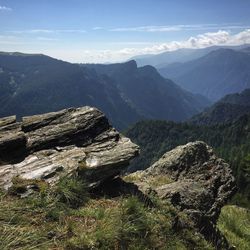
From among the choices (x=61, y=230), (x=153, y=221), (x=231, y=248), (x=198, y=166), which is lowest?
(x=231, y=248)

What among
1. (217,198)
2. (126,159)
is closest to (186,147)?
(217,198)

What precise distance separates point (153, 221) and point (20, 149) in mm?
7289

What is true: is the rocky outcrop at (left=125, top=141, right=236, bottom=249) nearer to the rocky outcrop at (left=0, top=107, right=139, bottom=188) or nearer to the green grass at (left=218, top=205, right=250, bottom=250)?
the green grass at (left=218, top=205, right=250, bottom=250)

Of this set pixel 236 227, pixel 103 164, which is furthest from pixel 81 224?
pixel 236 227

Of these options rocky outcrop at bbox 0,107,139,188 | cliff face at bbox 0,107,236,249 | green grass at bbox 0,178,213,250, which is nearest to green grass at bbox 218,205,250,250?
cliff face at bbox 0,107,236,249

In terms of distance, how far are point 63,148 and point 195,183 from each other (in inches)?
246

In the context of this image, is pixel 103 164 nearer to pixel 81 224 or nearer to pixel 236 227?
pixel 81 224

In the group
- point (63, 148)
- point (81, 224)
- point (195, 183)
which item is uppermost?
point (63, 148)

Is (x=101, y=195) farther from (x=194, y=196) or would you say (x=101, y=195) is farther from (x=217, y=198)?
(x=217, y=198)

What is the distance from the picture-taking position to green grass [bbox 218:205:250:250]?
15.7 metres

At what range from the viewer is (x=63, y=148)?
55.6ft

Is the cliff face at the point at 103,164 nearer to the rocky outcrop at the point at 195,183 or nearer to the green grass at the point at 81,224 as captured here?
the rocky outcrop at the point at 195,183

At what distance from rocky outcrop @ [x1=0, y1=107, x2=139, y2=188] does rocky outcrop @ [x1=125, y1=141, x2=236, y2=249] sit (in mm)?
1973

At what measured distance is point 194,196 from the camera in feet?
53.0
